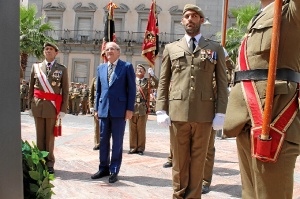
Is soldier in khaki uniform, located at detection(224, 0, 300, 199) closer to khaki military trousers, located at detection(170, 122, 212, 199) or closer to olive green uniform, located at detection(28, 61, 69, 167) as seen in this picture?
khaki military trousers, located at detection(170, 122, 212, 199)

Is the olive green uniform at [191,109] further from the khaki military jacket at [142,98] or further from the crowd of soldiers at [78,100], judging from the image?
the crowd of soldiers at [78,100]

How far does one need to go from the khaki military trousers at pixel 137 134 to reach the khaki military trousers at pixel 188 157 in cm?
417

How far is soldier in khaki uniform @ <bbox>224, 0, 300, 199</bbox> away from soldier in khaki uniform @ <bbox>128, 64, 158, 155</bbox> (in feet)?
17.8

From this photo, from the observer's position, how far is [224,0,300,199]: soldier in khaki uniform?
2079 millimetres

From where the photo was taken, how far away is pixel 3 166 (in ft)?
5.74

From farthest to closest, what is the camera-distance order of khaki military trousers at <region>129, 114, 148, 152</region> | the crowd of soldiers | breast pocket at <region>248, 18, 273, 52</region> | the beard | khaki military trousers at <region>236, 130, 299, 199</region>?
the crowd of soldiers
khaki military trousers at <region>129, 114, 148, 152</region>
the beard
breast pocket at <region>248, 18, 273, 52</region>
khaki military trousers at <region>236, 130, 299, 199</region>

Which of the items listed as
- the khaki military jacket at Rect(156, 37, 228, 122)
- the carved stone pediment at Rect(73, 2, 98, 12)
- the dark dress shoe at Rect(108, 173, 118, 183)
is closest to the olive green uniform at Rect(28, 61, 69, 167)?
the dark dress shoe at Rect(108, 173, 118, 183)

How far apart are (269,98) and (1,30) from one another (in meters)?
1.37

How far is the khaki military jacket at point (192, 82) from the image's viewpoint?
3584 mm

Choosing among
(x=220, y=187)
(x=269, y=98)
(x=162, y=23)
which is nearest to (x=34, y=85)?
(x=220, y=187)

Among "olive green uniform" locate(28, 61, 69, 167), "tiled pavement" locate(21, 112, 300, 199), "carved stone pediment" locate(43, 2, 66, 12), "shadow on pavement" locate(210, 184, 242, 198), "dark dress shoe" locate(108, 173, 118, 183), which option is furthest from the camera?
"carved stone pediment" locate(43, 2, 66, 12)

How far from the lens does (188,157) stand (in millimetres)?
3633

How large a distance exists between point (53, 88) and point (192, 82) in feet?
8.24

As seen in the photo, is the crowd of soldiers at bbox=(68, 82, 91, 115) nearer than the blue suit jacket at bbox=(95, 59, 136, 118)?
No
